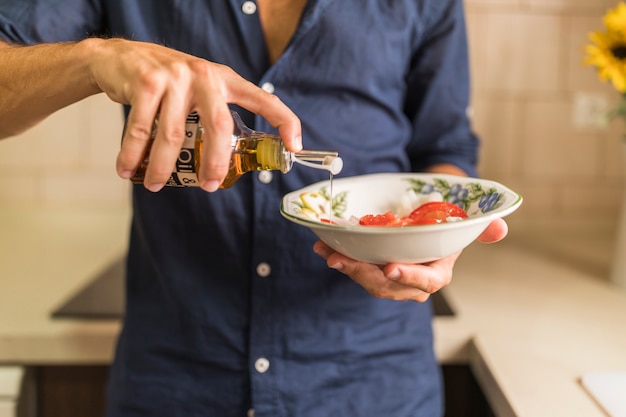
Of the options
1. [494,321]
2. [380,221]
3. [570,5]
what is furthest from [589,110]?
[380,221]

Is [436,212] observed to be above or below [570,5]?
below

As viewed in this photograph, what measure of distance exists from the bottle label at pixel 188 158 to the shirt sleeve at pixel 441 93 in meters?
0.43

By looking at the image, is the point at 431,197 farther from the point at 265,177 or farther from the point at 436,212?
the point at 265,177

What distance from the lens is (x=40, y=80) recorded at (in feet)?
1.98

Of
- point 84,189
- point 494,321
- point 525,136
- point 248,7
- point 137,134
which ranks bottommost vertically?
point 494,321

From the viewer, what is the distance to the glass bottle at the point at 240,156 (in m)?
0.54

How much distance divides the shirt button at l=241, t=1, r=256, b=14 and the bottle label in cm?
27

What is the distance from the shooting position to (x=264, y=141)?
58 cm

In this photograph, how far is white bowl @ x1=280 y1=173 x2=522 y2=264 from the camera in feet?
1.83

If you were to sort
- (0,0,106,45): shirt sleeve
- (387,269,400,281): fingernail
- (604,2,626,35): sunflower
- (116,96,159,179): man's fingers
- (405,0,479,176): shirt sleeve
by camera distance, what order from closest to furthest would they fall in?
(116,96,159,179): man's fingers, (387,269,400,281): fingernail, (0,0,106,45): shirt sleeve, (405,0,479,176): shirt sleeve, (604,2,626,35): sunflower

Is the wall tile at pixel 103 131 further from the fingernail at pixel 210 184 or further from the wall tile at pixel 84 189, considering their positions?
the fingernail at pixel 210 184

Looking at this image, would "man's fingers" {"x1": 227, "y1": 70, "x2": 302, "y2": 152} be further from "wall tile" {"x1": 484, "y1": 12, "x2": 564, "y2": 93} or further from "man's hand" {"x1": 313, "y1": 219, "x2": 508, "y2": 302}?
"wall tile" {"x1": 484, "y1": 12, "x2": 564, "y2": 93}

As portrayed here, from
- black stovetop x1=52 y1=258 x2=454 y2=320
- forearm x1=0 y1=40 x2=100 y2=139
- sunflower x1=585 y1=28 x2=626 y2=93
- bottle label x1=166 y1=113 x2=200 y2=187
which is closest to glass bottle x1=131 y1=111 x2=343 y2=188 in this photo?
bottle label x1=166 y1=113 x2=200 y2=187

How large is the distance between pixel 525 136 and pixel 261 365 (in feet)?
2.99
